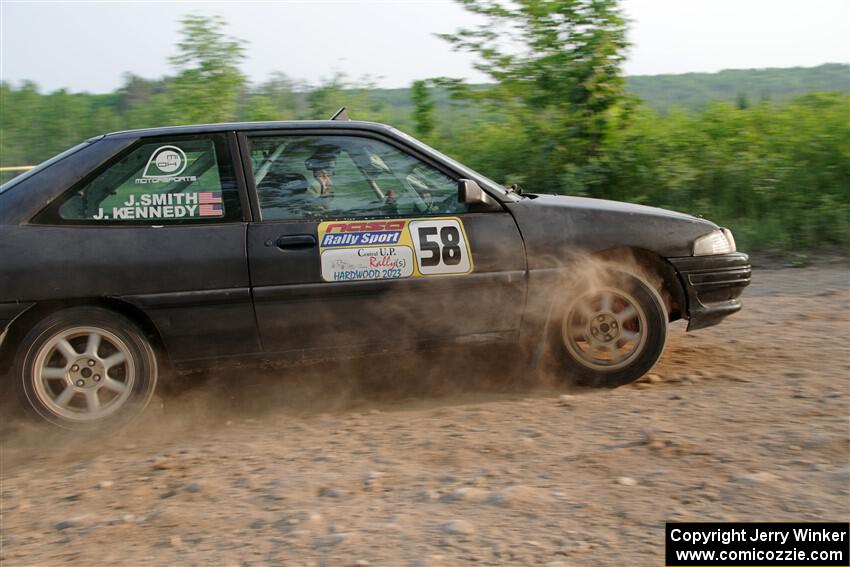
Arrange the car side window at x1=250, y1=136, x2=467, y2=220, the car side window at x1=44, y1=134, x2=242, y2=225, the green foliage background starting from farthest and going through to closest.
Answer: the green foliage background
the car side window at x1=250, y1=136, x2=467, y2=220
the car side window at x1=44, y1=134, x2=242, y2=225

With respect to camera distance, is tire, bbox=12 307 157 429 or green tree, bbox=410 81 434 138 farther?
green tree, bbox=410 81 434 138

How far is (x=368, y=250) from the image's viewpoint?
473cm

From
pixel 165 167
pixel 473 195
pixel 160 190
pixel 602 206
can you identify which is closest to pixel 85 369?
pixel 160 190

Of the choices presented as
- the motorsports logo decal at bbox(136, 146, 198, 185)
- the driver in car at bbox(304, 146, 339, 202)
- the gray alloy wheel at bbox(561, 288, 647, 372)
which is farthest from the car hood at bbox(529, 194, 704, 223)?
the motorsports logo decal at bbox(136, 146, 198, 185)

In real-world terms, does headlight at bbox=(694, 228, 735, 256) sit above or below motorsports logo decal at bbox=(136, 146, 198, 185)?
below

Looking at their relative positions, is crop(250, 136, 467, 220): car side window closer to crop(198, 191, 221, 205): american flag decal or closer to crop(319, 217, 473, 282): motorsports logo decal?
crop(319, 217, 473, 282): motorsports logo decal

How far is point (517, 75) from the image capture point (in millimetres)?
10750

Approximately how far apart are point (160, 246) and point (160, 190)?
0.32 metres

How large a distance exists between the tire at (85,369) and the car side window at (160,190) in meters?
0.53

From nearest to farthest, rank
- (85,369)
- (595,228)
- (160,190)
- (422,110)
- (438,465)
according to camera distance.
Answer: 1. (438,465)
2. (85,369)
3. (160,190)
4. (595,228)
5. (422,110)

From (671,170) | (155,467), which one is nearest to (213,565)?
(155,467)

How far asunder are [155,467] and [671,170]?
7.33m

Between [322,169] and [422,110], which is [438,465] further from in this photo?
[422,110]

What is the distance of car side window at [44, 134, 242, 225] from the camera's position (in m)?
4.63
